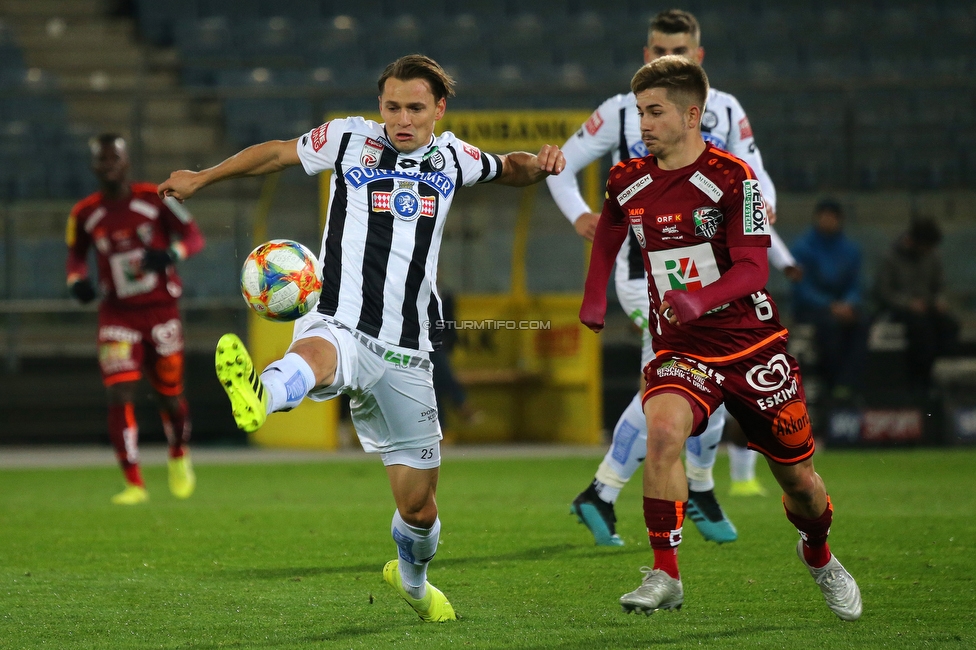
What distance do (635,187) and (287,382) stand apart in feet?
4.66

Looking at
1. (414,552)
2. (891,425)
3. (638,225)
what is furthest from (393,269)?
(891,425)

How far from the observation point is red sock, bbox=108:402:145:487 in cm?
841

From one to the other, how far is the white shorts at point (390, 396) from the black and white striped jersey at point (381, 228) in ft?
0.18

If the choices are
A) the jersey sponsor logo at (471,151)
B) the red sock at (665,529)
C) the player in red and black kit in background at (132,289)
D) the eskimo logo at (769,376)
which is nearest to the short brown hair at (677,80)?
the jersey sponsor logo at (471,151)

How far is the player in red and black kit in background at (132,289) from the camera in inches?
336

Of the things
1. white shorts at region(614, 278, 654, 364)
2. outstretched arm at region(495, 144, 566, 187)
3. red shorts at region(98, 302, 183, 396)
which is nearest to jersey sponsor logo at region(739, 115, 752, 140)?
white shorts at region(614, 278, 654, 364)

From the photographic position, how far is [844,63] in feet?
57.6

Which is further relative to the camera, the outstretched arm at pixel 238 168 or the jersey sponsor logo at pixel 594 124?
the jersey sponsor logo at pixel 594 124

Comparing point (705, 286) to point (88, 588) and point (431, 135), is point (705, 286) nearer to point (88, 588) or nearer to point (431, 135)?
point (431, 135)

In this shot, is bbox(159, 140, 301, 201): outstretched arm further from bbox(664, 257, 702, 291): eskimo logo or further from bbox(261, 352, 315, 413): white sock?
bbox(664, 257, 702, 291): eskimo logo

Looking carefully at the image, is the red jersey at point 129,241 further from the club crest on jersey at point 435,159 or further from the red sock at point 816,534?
the red sock at point 816,534

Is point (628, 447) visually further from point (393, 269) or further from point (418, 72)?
point (418, 72)

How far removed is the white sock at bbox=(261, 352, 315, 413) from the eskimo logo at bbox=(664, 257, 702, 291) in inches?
50.6

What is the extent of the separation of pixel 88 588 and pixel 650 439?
2.46 m
